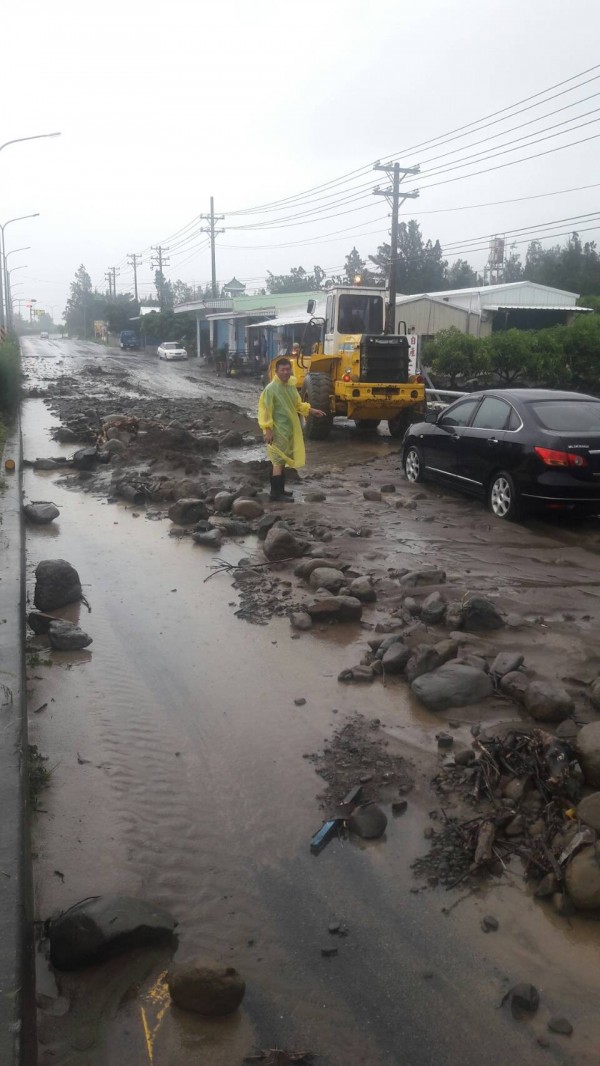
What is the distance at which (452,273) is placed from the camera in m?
72.7

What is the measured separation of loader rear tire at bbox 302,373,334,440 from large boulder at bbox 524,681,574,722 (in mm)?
12272

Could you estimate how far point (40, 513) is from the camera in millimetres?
9648

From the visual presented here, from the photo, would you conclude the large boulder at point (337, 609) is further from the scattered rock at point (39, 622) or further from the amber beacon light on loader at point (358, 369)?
the amber beacon light on loader at point (358, 369)

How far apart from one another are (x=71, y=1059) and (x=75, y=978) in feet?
1.17

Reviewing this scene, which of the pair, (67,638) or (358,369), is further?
(358,369)

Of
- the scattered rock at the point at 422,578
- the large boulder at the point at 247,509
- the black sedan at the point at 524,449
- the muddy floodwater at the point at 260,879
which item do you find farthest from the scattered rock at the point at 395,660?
the large boulder at the point at 247,509

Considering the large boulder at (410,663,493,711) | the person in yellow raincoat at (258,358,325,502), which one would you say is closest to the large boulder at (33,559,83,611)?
the large boulder at (410,663,493,711)

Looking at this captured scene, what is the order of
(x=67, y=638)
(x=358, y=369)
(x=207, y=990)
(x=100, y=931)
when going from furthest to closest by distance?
1. (x=358, y=369)
2. (x=67, y=638)
3. (x=100, y=931)
4. (x=207, y=990)

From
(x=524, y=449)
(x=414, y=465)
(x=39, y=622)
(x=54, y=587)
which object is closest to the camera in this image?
(x=39, y=622)

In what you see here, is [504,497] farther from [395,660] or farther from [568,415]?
[395,660]

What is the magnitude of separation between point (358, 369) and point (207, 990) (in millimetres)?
14224

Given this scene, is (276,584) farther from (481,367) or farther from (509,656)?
(481,367)

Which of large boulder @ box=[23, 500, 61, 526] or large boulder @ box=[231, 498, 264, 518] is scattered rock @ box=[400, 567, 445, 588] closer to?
large boulder @ box=[231, 498, 264, 518]

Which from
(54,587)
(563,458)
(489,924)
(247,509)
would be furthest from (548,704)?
(247,509)
